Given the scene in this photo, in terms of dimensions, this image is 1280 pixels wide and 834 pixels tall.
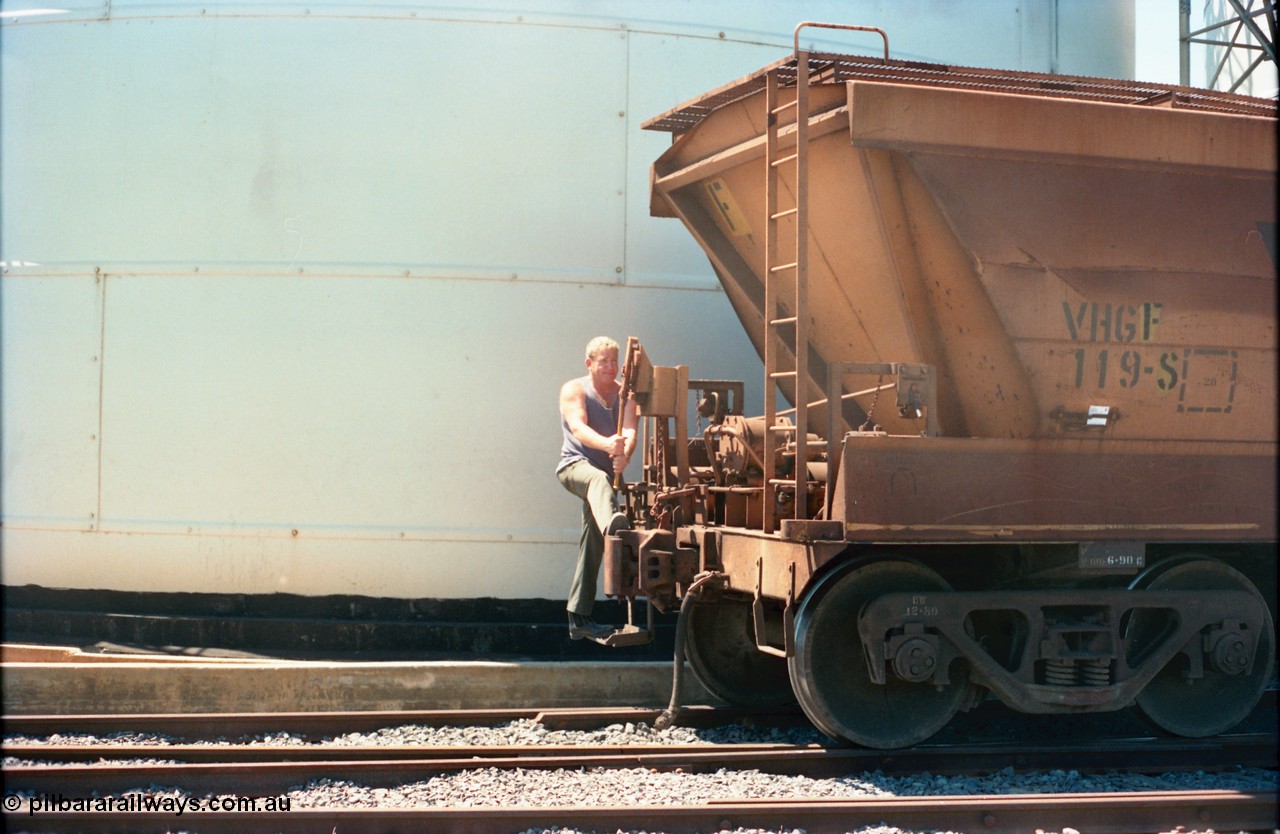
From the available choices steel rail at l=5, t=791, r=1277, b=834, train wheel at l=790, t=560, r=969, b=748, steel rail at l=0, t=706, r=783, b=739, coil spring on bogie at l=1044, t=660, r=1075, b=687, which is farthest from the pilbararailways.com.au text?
coil spring on bogie at l=1044, t=660, r=1075, b=687

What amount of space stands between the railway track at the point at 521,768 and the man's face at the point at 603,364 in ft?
6.79

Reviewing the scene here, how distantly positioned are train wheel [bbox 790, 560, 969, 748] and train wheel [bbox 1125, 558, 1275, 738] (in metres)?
1.15

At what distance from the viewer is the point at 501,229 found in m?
8.99

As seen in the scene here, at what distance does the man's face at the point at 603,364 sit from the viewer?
25.1 ft

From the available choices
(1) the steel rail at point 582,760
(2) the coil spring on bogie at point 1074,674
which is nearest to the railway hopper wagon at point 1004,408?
(2) the coil spring on bogie at point 1074,674

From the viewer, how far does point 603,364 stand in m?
7.65

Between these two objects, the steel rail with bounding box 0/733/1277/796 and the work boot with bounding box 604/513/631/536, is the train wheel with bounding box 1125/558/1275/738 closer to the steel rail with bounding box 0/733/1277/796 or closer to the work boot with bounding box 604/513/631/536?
the steel rail with bounding box 0/733/1277/796

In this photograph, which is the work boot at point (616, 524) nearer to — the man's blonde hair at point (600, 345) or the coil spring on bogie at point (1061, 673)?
the man's blonde hair at point (600, 345)

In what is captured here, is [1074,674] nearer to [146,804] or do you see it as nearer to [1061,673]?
[1061,673]

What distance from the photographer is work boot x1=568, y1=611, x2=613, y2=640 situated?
7.25m

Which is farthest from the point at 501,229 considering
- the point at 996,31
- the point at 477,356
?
the point at 996,31

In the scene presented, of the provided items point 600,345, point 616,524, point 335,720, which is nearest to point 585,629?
point 616,524

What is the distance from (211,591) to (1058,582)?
591 cm

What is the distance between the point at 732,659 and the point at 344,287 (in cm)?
392
